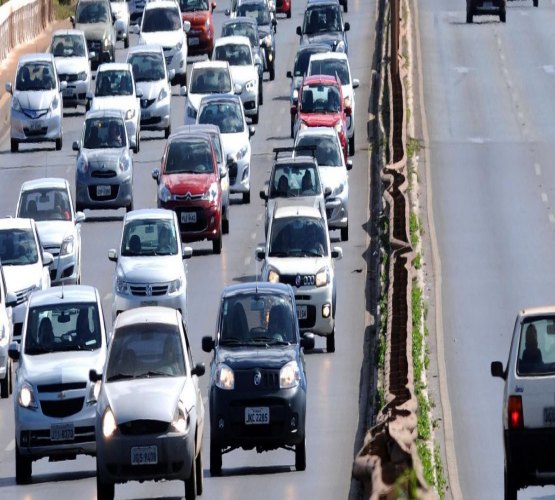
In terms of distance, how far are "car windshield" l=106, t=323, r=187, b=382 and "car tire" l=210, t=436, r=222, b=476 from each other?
4.87 feet

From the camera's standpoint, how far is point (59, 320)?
27203mm

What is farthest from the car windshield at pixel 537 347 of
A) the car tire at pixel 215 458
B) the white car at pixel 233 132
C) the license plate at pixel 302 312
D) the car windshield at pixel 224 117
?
the car windshield at pixel 224 117

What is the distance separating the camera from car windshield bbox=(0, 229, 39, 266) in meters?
34.3

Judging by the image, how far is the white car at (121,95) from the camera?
52.8m

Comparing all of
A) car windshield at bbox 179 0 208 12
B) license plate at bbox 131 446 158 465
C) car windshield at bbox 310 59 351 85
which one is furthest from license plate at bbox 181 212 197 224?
car windshield at bbox 179 0 208 12

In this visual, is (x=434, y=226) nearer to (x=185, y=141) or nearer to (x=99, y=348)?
(x=185, y=141)

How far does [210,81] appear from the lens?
55.3 metres

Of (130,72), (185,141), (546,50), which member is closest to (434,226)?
(185,141)

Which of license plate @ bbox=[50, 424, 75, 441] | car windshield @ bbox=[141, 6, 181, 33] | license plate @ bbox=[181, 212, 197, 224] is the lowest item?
license plate @ bbox=[50, 424, 75, 441]

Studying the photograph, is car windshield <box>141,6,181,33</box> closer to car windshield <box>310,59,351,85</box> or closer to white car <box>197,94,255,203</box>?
car windshield <box>310,59,351,85</box>

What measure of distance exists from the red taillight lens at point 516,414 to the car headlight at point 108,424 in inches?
178

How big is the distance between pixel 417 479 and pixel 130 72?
3897 cm

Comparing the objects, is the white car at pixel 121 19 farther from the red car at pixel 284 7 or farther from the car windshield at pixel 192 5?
the red car at pixel 284 7

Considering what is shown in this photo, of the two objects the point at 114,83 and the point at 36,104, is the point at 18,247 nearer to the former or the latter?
the point at 36,104
